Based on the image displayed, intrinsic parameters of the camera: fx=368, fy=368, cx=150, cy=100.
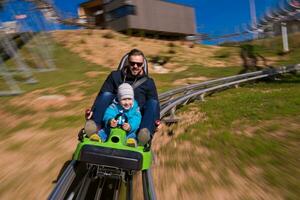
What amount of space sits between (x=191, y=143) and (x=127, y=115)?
2.47 meters

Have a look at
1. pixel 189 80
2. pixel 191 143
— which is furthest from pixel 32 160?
pixel 189 80

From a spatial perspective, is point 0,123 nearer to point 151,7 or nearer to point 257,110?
point 257,110

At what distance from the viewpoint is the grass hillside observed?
5.17m

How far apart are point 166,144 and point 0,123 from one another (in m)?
4.75

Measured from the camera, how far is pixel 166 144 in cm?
717

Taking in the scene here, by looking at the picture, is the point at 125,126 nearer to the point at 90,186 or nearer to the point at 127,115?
the point at 127,115

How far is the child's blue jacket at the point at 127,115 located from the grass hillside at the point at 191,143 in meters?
1.02

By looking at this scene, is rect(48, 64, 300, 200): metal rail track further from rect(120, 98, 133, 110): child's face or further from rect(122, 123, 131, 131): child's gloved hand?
rect(120, 98, 133, 110): child's face

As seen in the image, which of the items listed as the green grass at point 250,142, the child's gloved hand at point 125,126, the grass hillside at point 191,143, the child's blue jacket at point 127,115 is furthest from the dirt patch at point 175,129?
the child's gloved hand at point 125,126

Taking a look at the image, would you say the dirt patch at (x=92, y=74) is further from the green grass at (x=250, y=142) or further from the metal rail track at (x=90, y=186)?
the metal rail track at (x=90, y=186)

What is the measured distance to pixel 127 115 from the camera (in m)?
4.93

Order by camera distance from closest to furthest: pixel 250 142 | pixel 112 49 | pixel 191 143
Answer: pixel 250 142 → pixel 191 143 → pixel 112 49

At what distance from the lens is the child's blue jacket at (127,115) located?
4.89 m

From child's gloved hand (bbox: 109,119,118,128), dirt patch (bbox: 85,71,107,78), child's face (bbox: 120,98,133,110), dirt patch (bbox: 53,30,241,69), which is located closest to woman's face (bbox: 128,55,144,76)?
child's face (bbox: 120,98,133,110)
